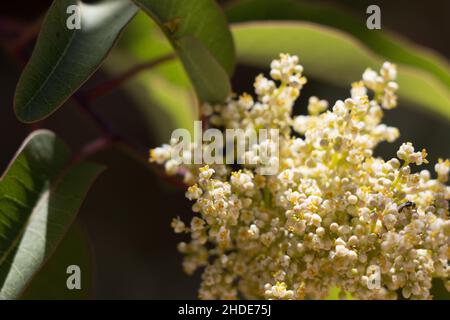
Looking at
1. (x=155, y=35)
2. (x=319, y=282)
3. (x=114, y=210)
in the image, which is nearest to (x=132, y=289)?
(x=114, y=210)

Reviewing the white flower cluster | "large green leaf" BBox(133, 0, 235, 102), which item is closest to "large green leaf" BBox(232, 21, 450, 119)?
"large green leaf" BBox(133, 0, 235, 102)

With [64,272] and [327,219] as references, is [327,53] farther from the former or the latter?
[64,272]

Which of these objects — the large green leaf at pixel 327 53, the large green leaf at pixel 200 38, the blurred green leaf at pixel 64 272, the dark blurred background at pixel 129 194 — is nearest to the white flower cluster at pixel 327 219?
the large green leaf at pixel 200 38

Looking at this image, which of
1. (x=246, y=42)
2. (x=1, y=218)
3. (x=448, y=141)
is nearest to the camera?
(x=1, y=218)

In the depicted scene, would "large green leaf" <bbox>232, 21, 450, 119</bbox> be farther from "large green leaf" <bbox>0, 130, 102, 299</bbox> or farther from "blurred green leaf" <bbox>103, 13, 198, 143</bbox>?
"large green leaf" <bbox>0, 130, 102, 299</bbox>

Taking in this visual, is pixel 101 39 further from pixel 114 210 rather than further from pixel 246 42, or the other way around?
pixel 114 210

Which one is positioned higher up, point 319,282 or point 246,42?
point 246,42
